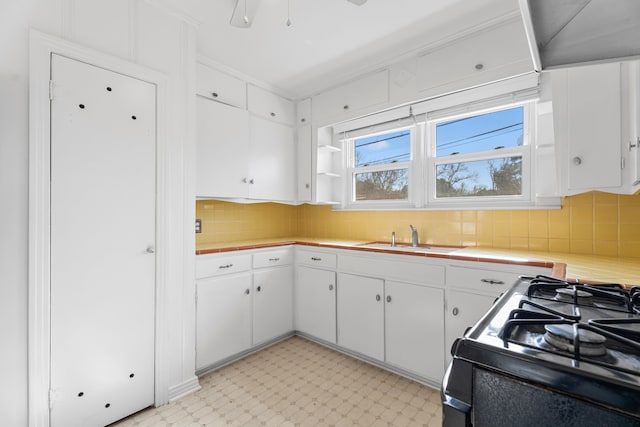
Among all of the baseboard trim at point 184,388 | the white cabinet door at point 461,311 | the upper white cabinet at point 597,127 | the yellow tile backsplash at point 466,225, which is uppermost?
the upper white cabinet at point 597,127

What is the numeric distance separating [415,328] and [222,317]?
1473 millimetres

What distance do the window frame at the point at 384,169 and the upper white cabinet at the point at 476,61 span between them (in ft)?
1.48

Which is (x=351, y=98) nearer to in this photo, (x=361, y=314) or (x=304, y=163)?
(x=304, y=163)

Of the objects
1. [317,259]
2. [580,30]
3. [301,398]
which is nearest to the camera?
[580,30]

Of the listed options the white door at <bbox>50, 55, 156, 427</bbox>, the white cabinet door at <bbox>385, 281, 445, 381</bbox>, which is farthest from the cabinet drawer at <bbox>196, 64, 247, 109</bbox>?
the white cabinet door at <bbox>385, 281, 445, 381</bbox>

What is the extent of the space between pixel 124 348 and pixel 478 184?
2.76 metres

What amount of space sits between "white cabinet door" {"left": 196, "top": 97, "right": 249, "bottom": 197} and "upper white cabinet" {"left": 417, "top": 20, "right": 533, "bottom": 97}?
160cm

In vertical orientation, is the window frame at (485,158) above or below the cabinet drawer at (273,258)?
above

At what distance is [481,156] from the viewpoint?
238 centimetres

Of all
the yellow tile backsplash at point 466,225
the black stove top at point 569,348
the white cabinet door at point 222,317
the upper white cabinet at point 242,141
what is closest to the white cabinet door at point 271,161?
the upper white cabinet at point 242,141

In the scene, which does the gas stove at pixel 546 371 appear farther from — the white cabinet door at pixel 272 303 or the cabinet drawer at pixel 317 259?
the white cabinet door at pixel 272 303

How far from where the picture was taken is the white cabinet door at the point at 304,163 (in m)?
3.14

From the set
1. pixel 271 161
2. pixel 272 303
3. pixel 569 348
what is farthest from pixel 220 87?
pixel 569 348

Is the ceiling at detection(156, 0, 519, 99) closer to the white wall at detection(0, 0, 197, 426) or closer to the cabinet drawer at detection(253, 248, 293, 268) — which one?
the white wall at detection(0, 0, 197, 426)
